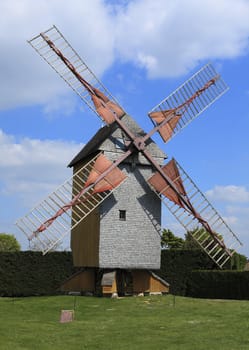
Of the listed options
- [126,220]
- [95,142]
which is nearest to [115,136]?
[95,142]

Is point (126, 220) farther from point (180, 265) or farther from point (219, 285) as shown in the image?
point (180, 265)

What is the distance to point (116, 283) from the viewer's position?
63.9 ft

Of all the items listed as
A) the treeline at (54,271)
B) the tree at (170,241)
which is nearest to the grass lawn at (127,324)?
the treeline at (54,271)

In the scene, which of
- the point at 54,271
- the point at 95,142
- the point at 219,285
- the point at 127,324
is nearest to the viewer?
the point at 127,324

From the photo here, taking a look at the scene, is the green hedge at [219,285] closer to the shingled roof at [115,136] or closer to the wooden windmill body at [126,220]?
the wooden windmill body at [126,220]

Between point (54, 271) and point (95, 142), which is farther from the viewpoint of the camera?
point (54, 271)

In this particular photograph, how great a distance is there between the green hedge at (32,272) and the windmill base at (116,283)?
3.48 metres

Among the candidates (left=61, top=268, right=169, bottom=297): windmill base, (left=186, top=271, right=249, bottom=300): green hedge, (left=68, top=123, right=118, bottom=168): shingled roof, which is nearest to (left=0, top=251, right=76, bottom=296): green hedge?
(left=61, top=268, right=169, bottom=297): windmill base

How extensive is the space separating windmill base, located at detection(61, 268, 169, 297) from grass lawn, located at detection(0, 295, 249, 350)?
0.77 m

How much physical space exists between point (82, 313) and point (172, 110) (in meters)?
8.51

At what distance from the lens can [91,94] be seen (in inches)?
758

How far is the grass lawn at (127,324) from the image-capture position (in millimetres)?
10843

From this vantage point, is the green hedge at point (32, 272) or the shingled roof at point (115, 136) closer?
the shingled roof at point (115, 136)

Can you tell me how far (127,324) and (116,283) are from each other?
5.94m
